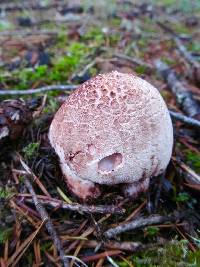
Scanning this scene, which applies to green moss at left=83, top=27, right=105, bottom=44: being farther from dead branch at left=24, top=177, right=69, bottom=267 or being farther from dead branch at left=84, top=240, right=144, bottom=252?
dead branch at left=84, top=240, right=144, bottom=252

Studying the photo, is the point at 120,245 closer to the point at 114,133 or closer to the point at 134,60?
the point at 114,133

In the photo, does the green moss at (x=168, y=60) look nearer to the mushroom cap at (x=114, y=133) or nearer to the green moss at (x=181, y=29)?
the green moss at (x=181, y=29)

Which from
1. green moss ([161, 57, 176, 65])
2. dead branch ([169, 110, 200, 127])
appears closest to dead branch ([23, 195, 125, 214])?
dead branch ([169, 110, 200, 127])

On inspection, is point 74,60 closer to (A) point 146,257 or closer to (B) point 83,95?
(B) point 83,95

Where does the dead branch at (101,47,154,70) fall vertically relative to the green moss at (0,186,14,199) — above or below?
above

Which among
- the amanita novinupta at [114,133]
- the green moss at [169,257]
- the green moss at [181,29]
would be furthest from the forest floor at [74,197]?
the green moss at [181,29]

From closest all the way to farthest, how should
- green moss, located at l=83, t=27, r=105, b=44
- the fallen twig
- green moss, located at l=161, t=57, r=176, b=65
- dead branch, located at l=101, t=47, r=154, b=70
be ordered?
1. the fallen twig
2. dead branch, located at l=101, t=47, r=154, b=70
3. green moss, located at l=161, t=57, r=176, b=65
4. green moss, located at l=83, t=27, r=105, b=44

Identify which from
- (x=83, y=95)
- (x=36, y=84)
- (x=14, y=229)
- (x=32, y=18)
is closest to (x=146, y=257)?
(x=14, y=229)
